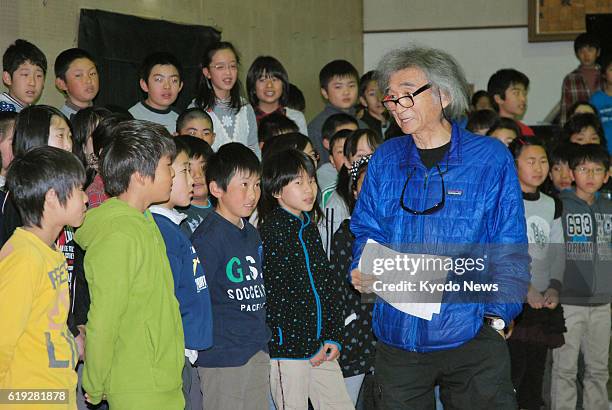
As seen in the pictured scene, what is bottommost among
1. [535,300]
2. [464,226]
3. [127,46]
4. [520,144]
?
[535,300]

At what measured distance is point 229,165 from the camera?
3.55 m

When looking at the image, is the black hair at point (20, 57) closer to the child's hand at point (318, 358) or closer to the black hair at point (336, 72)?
the child's hand at point (318, 358)

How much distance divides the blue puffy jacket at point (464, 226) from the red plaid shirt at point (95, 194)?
129 cm

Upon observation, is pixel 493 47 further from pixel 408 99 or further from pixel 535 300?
pixel 408 99

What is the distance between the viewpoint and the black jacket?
3646 mm

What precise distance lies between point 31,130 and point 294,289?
4.36 ft

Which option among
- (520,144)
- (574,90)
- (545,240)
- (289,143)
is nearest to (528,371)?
(545,240)

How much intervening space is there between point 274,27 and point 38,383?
6479 mm

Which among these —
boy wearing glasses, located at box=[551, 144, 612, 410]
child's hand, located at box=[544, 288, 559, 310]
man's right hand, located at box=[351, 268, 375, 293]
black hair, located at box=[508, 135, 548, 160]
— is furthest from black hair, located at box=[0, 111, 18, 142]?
boy wearing glasses, located at box=[551, 144, 612, 410]

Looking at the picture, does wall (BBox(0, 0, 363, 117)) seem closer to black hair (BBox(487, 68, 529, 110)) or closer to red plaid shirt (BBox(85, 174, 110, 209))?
red plaid shirt (BBox(85, 174, 110, 209))

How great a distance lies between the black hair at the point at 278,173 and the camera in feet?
12.5

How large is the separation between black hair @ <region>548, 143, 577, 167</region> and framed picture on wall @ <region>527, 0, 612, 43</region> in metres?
5.65

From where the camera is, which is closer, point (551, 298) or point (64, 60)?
point (551, 298)

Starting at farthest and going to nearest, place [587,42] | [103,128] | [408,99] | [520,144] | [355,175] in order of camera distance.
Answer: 1. [587,42]
2. [520,144]
3. [355,175]
4. [103,128]
5. [408,99]
